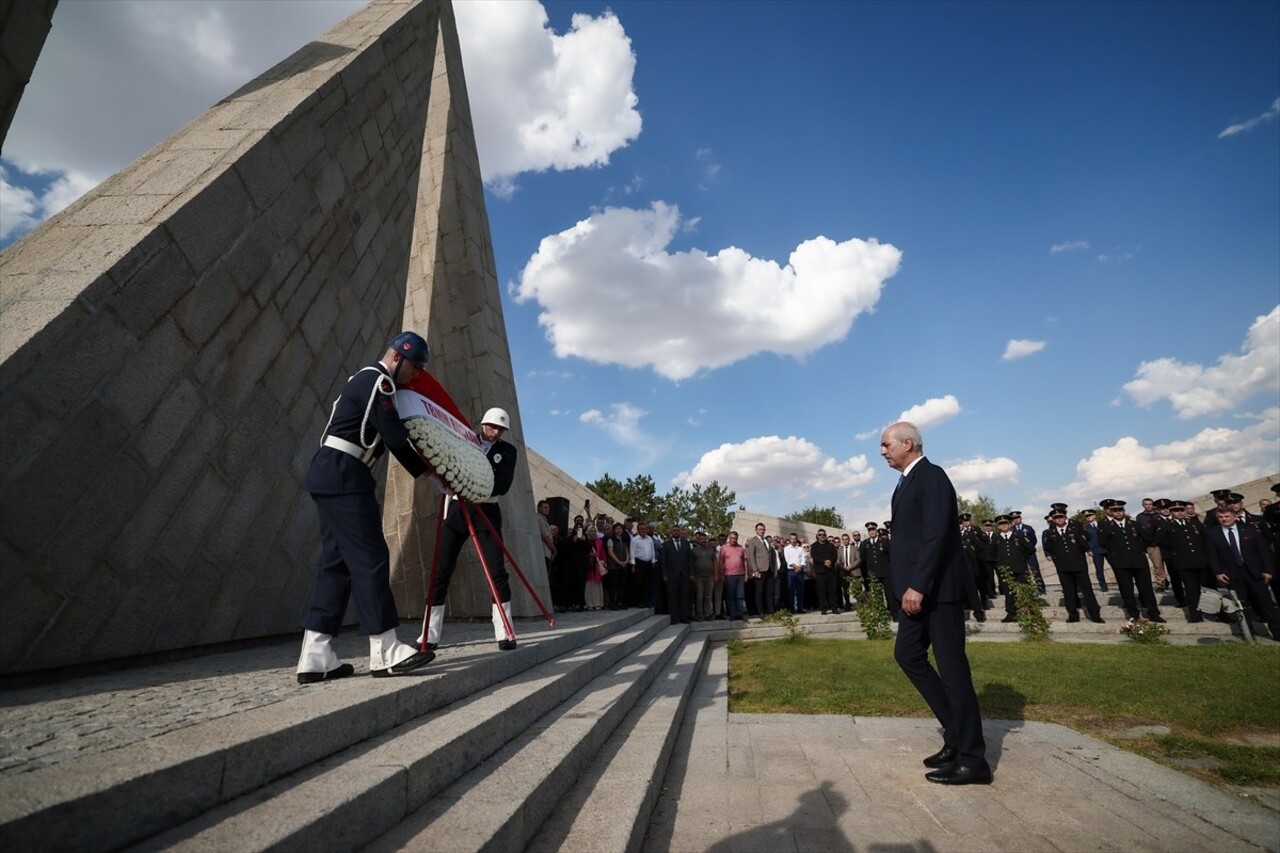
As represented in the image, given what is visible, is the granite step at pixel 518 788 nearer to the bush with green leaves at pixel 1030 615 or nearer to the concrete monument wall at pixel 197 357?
the concrete monument wall at pixel 197 357

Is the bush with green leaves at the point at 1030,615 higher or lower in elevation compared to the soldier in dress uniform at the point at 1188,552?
lower

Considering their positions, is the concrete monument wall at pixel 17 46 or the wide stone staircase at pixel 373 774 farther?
the concrete monument wall at pixel 17 46

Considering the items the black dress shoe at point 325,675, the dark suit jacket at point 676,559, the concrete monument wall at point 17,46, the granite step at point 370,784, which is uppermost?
the concrete monument wall at point 17,46

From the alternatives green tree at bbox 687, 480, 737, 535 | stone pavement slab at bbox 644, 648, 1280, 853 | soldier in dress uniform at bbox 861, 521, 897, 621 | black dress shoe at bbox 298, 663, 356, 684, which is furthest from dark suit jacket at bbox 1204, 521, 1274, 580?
green tree at bbox 687, 480, 737, 535

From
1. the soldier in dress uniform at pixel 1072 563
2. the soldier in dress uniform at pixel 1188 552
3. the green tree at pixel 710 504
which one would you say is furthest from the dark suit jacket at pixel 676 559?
the green tree at pixel 710 504

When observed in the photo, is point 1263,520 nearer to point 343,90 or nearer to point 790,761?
point 790,761

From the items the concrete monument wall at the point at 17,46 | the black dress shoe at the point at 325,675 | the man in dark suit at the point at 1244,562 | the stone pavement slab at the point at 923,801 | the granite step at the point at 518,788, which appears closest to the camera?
the granite step at the point at 518,788

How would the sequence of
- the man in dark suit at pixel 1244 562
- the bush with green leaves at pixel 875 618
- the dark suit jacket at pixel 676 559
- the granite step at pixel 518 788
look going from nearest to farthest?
the granite step at pixel 518 788, the man in dark suit at pixel 1244 562, the bush with green leaves at pixel 875 618, the dark suit jacket at pixel 676 559

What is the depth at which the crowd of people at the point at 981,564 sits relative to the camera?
352 inches

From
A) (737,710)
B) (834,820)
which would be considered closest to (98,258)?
(834,820)

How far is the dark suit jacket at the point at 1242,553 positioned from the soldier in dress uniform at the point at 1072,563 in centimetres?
186

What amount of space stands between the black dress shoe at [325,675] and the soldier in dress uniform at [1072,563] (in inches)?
453

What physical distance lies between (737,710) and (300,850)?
4240 millimetres

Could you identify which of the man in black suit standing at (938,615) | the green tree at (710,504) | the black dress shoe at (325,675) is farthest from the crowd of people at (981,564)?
the green tree at (710,504)
